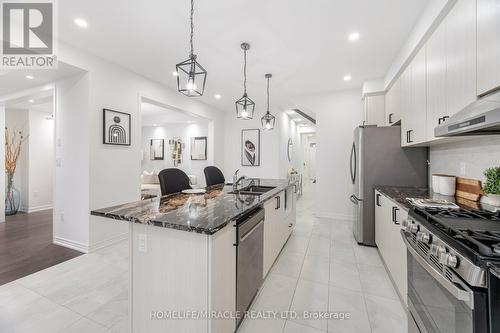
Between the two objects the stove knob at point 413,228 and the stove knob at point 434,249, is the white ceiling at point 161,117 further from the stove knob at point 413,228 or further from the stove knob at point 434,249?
the stove knob at point 434,249

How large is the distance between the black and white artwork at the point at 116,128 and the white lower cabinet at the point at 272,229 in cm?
261

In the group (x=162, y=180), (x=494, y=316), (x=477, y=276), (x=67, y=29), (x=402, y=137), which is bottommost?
(x=494, y=316)

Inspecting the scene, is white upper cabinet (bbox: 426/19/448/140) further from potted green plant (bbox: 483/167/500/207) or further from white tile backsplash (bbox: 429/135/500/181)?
potted green plant (bbox: 483/167/500/207)

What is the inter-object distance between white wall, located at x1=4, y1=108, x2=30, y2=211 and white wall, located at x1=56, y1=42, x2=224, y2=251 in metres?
3.51

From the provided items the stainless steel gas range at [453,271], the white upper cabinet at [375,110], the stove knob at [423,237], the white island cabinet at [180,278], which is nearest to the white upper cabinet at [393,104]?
the white upper cabinet at [375,110]

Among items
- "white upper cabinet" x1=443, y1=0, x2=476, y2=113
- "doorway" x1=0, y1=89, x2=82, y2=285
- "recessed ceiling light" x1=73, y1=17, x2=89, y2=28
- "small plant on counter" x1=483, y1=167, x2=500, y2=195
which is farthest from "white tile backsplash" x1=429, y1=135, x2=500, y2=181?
"doorway" x1=0, y1=89, x2=82, y2=285

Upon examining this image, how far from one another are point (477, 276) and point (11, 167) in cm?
744

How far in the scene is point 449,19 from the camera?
177 centimetres

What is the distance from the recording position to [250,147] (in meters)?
6.19

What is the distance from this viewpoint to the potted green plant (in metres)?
1.54

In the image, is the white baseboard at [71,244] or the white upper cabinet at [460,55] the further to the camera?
the white baseboard at [71,244]

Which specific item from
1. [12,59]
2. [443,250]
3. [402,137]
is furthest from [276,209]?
[12,59]

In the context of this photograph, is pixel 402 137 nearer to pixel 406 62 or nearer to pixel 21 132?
pixel 406 62

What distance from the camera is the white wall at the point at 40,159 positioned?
5.05 metres
